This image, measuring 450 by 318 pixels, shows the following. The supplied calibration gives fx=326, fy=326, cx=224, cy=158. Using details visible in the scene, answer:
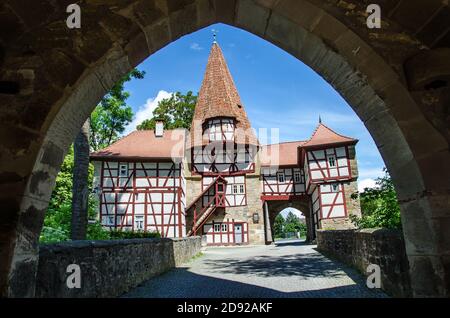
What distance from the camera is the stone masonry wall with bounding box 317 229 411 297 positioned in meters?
4.44

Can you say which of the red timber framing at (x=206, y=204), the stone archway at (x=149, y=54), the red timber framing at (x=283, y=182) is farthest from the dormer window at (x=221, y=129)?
the stone archway at (x=149, y=54)

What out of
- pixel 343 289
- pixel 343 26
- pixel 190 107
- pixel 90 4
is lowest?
pixel 343 289

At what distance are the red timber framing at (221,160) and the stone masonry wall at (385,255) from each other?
16454 millimetres

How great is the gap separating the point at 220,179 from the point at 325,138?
320 inches

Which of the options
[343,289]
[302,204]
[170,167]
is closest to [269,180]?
[302,204]

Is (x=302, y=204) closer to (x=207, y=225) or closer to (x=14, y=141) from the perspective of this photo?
(x=207, y=225)

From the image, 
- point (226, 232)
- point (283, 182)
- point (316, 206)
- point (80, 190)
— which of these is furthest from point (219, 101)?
point (80, 190)

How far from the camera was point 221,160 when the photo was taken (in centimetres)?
2519

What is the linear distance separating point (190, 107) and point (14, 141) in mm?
29194

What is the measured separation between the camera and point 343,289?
6.25 m

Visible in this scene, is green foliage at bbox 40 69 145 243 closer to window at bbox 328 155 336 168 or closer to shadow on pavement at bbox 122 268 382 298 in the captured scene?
shadow on pavement at bbox 122 268 382 298

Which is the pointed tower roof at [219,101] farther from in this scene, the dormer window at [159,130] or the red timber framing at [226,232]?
the red timber framing at [226,232]

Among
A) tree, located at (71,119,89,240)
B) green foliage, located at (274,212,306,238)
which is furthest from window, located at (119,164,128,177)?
green foliage, located at (274,212,306,238)

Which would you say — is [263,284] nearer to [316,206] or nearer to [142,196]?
[142,196]
